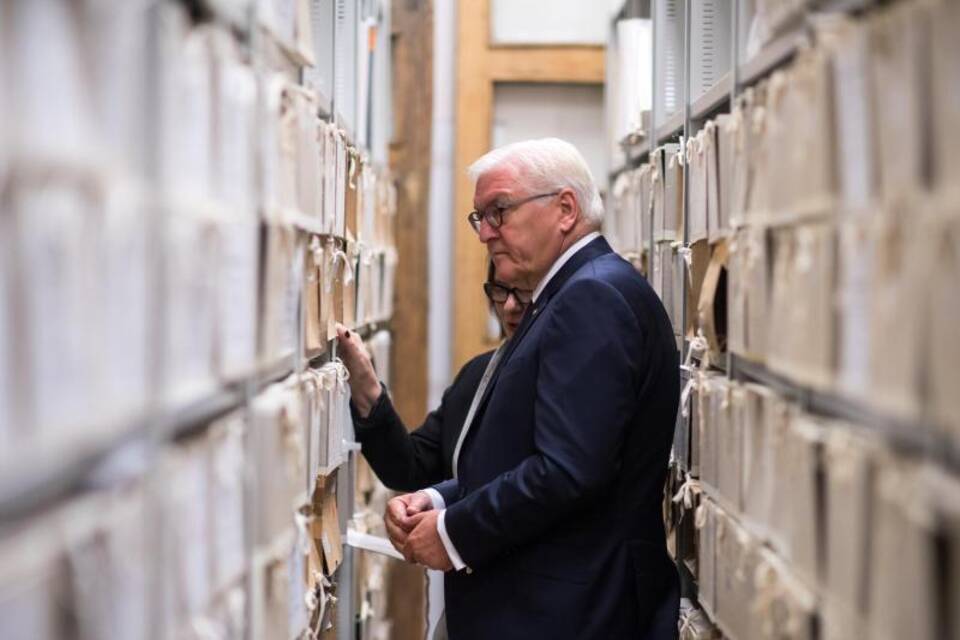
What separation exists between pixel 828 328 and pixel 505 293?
3.76 ft

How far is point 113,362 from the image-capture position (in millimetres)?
923

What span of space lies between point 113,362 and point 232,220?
360 millimetres

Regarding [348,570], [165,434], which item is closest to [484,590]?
[348,570]

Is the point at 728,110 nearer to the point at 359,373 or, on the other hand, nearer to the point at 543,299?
the point at 543,299

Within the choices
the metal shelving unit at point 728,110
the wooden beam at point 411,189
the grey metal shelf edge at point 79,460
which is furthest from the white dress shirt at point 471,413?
the wooden beam at point 411,189

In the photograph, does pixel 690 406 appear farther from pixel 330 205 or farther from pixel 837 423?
pixel 837 423

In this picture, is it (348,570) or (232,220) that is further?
(348,570)

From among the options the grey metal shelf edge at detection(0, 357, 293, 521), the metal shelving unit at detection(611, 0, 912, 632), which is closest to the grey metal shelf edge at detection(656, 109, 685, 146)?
the metal shelving unit at detection(611, 0, 912, 632)

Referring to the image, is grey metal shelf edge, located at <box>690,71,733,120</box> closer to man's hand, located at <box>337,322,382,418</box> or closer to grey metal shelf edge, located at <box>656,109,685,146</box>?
grey metal shelf edge, located at <box>656,109,685,146</box>

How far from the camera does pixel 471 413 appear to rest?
210 centimetres

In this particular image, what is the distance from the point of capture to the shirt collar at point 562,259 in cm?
210

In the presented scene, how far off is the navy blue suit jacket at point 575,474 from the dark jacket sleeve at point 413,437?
369mm

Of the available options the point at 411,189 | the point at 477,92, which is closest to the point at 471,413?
the point at 411,189

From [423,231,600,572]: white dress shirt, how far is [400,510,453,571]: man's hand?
0.02 metres
